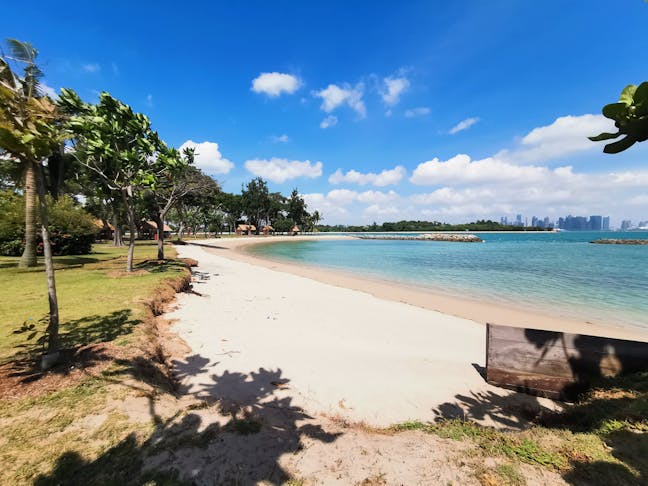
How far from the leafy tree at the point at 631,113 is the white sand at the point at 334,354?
4662 millimetres

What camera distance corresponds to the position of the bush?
17.3 m

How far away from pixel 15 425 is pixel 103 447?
1258 millimetres

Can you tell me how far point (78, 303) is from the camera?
310 inches

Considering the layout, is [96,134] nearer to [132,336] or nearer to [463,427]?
[132,336]

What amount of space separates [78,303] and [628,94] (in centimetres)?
1192

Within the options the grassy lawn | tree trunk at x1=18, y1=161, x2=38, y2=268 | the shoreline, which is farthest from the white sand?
tree trunk at x1=18, y1=161, x2=38, y2=268

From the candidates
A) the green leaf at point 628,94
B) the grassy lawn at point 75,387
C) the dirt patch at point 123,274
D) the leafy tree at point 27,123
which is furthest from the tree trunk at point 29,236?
the green leaf at point 628,94

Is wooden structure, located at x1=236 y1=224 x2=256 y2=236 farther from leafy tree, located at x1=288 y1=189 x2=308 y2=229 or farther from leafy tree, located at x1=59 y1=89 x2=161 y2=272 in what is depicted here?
leafy tree, located at x1=59 y1=89 x2=161 y2=272

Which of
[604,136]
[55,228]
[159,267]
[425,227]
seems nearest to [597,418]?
[604,136]

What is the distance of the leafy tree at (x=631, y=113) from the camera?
230 centimetres

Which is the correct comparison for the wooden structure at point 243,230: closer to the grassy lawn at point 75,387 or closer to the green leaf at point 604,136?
the grassy lawn at point 75,387

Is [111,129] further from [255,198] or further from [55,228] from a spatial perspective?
[255,198]

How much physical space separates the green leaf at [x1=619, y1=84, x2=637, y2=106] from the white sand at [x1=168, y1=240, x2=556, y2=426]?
192 inches

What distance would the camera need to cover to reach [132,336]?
595 centimetres
